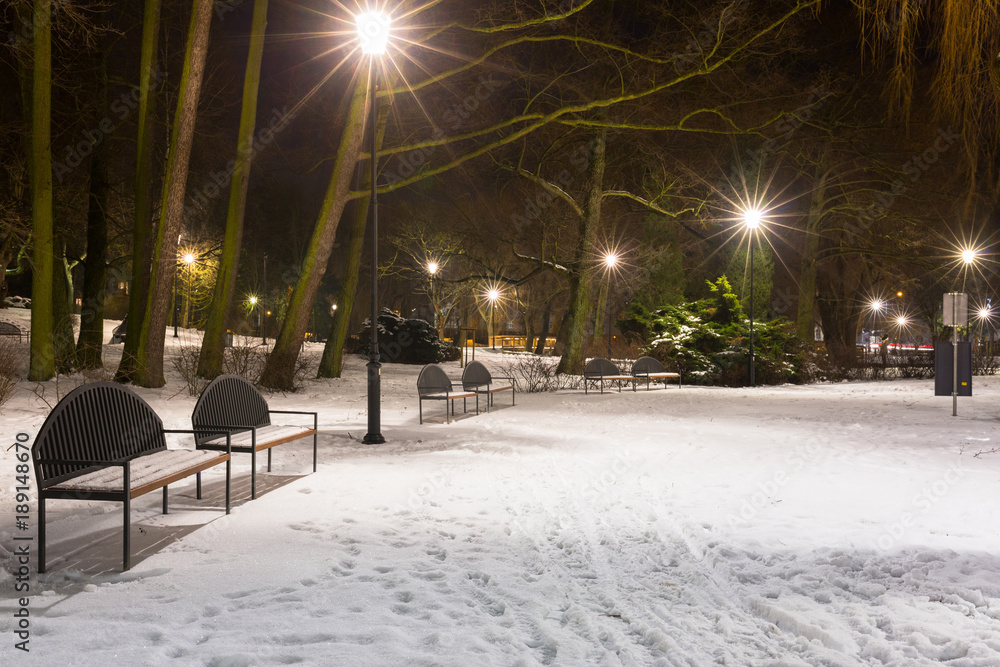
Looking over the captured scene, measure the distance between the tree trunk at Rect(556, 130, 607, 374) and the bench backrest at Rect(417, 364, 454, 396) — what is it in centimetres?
1129

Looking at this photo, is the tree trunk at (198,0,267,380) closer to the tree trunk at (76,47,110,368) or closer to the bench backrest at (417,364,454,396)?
the tree trunk at (76,47,110,368)

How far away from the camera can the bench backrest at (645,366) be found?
20.9 meters

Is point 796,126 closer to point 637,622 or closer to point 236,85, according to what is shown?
point 236,85

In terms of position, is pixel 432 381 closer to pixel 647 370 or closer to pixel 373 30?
pixel 373 30

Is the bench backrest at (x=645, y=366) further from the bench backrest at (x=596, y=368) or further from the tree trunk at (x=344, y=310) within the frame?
the tree trunk at (x=344, y=310)

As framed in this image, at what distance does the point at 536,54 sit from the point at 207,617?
1972cm

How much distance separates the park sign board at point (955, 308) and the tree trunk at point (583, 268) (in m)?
12.4

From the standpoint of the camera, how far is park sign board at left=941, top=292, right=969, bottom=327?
45.0ft

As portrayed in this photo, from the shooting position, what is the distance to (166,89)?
64.6 feet

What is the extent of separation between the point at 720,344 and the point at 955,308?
10.3 meters

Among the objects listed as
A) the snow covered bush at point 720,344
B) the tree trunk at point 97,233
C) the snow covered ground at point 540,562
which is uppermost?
the tree trunk at point 97,233

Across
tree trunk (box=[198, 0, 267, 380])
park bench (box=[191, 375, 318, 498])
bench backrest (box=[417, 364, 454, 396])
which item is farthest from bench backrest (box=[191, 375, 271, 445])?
tree trunk (box=[198, 0, 267, 380])

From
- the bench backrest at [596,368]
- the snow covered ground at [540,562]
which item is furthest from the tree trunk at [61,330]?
the bench backrest at [596,368]

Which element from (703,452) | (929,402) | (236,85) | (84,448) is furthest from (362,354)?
(84,448)
